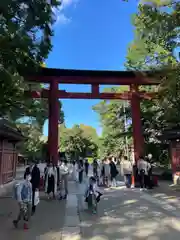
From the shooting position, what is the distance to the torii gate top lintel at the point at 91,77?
14.6 metres

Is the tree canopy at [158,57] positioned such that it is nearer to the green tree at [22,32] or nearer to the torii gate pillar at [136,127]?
the torii gate pillar at [136,127]

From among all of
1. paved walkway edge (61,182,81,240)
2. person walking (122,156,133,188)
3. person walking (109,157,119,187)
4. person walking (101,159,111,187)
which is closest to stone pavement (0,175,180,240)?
paved walkway edge (61,182,81,240)

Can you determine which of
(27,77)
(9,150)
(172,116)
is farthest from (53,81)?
(172,116)

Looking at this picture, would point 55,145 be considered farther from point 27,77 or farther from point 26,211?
point 26,211

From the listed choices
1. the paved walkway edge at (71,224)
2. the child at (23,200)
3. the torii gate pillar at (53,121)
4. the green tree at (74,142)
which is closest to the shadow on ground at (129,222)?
the paved walkway edge at (71,224)

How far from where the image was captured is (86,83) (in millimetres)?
15516

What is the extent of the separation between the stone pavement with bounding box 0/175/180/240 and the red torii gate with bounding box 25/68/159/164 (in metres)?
5.01

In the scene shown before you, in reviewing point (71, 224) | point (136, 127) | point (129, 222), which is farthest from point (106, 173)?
point (71, 224)

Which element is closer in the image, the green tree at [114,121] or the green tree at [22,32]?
the green tree at [22,32]

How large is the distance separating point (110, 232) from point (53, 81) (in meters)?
10.5

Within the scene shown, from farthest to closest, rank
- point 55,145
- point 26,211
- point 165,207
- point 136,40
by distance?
point 136,40 → point 55,145 → point 165,207 → point 26,211

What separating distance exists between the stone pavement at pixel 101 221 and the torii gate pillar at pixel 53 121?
4.17 m

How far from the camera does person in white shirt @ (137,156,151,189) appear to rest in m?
12.9

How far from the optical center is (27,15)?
7.54 metres
